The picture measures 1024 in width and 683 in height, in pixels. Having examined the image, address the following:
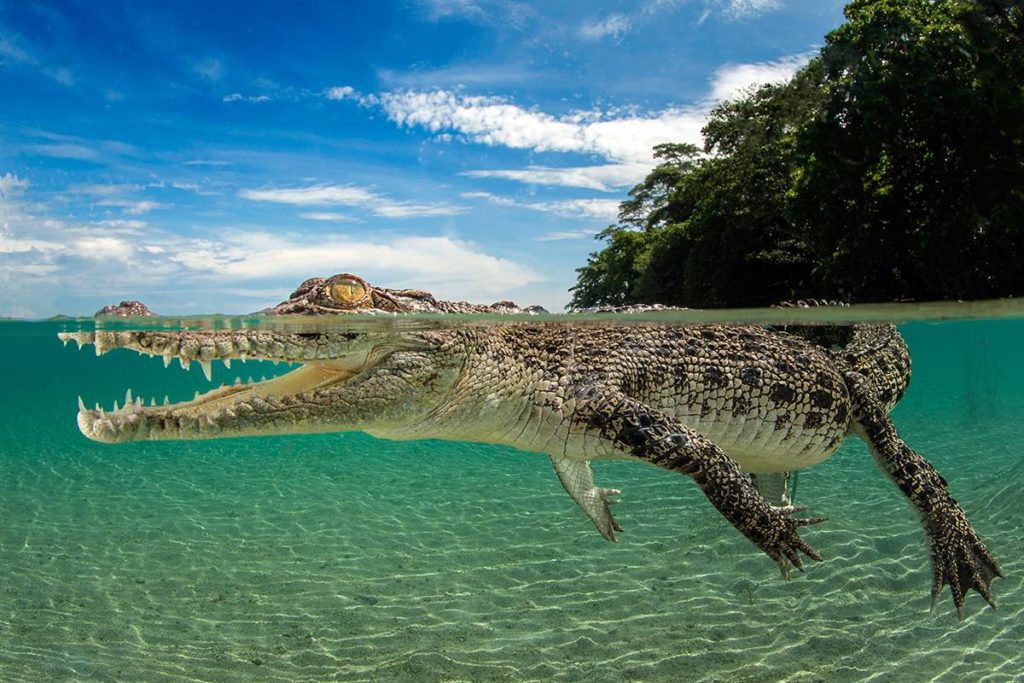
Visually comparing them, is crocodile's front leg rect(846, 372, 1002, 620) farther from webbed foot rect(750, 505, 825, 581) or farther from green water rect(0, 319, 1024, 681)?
webbed foot rect(750, 505, 825, 581)

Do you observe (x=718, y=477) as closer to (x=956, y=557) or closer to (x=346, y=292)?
(x=956, y=557)

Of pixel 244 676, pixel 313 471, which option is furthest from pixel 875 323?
pixel 313 471

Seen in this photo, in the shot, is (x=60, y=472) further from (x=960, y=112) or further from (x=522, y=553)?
(x=960, y=112)

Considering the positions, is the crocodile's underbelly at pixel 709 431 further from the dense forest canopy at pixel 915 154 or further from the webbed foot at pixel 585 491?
the dense forest canopy at pixel 915 154

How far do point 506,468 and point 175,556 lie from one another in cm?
575

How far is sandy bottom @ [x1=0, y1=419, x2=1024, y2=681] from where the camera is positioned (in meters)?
5.23

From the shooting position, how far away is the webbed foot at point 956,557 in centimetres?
486

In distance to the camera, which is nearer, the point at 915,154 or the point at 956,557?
the point at 956,557

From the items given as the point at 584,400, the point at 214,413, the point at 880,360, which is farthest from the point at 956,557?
the point at 214,413

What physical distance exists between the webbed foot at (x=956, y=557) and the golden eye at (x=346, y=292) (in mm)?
3830

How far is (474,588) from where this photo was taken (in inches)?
261

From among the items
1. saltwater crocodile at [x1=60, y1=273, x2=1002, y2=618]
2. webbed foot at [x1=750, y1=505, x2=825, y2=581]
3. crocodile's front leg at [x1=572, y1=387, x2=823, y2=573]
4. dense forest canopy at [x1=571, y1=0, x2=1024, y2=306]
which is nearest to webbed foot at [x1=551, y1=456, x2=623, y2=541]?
saltwater crocodile at [x1=60, y1=273, x2=1002, y2=618]

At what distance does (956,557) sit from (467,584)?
3730 millimetres

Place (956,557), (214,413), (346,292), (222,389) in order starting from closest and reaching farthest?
(214,413) → (222,389) → (346,292) → (956,557)
